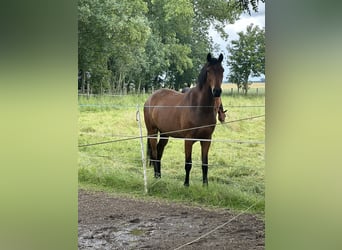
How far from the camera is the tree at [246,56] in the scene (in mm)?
2223

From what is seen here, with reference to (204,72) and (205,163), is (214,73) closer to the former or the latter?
(204,72)

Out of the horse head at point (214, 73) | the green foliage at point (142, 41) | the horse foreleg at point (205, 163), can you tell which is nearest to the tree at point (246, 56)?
the horse head at point (214, 73)

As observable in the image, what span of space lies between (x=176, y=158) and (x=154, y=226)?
1.16 ft

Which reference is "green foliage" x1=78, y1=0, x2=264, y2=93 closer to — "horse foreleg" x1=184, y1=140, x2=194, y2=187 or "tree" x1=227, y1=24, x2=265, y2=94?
"tree" x1=227, y1=24, x2=265, y2=94

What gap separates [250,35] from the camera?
7.34ft

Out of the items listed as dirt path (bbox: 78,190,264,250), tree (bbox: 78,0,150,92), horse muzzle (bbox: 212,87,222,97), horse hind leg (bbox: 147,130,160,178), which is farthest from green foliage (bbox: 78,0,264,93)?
dirt path (bbox: 78,190,264,250)

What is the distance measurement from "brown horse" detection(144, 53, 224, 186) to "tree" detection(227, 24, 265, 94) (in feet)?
0.21

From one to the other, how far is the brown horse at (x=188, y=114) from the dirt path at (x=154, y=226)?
17 cm

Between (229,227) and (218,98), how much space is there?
0.62m

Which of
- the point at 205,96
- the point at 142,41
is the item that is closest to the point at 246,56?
the point at 205,96
